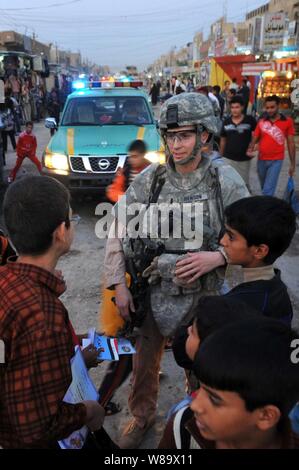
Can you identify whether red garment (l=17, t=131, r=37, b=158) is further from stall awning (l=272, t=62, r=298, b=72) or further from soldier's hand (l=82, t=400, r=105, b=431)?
stall awning (l=272, t=62, r=298, b=72)

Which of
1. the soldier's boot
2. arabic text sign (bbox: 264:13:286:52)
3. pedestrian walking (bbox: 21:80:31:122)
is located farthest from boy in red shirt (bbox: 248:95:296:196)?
arabic text sign (bbox: 264:13:286:52)

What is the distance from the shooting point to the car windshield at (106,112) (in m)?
7.45

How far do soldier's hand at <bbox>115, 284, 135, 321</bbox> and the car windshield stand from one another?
556cm

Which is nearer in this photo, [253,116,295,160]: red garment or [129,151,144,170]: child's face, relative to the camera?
[129,151,144,170]: child's face

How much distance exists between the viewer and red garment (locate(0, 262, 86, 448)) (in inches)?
48.4

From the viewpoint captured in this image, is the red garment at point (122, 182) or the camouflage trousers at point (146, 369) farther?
the red garment at point (122, 182)

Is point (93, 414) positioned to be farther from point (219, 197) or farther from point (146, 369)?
point (219, 197)

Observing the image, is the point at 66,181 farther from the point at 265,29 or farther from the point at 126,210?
the point at 265,29

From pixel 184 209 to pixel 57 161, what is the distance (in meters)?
4.73

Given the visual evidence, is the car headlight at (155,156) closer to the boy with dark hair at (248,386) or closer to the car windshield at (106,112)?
the car windshield at (106,112)

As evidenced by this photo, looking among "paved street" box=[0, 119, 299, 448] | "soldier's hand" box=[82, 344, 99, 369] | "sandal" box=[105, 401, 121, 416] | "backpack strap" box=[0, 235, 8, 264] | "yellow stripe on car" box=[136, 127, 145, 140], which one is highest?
"backpack strap" box=[0, 235, 8, 264]

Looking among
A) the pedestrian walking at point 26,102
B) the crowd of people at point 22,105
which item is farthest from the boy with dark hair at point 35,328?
the pedestrian walking at point 26,102

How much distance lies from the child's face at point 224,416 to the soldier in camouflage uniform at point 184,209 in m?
0.96

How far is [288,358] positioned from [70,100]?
7.35 meters
